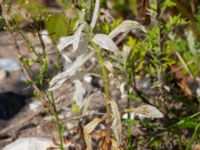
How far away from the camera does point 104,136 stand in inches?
59.7

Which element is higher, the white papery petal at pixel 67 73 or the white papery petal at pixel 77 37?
the white papery petal at pixel 77 37

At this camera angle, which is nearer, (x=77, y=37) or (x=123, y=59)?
(x=77, y=37)

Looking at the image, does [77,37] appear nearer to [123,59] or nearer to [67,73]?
[67,73]

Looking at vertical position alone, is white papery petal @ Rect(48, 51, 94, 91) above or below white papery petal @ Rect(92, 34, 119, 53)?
below

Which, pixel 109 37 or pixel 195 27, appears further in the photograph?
pixel 195 27

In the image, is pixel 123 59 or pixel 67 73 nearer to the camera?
pixel 67 73

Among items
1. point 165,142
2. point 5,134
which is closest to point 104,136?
point 165,142

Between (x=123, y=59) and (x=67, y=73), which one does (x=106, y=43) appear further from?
(x=123, y=59)

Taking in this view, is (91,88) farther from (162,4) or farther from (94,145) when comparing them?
(162,4)

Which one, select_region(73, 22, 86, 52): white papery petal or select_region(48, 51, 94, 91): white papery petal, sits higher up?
select_region(73, 22, 86, 52): white papery petal

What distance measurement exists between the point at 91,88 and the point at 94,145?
1.99ft

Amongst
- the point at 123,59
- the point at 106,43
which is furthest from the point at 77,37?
the point at 123,59

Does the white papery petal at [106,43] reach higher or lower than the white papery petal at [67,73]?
higher

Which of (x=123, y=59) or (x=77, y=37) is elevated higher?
(x=77, y=37)
